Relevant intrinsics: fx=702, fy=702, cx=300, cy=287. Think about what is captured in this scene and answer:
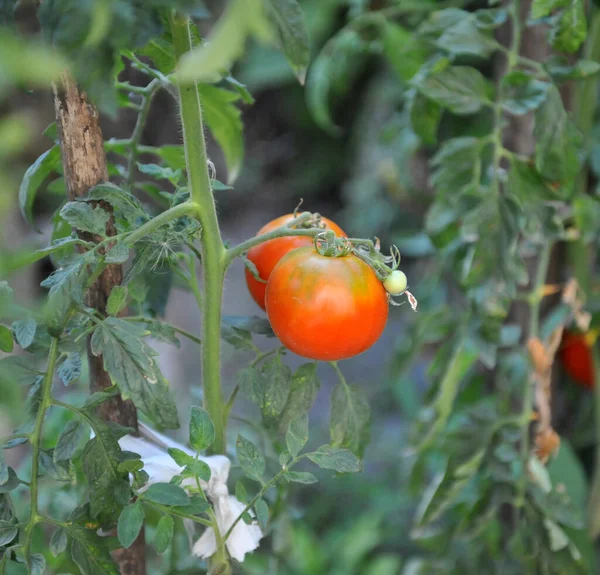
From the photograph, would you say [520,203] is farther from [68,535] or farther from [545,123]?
[68,535]

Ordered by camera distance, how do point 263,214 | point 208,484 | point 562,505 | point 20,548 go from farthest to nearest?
point 263,214, point 562,505, point 208,484, point 20,548

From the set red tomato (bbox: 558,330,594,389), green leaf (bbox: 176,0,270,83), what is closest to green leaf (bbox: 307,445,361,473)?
green leaf (bbox: 176,0,270,83)

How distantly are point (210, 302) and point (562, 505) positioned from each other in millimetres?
652

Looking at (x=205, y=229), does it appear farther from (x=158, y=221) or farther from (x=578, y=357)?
(x=578, y=357)

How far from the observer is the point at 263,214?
3.43 meters

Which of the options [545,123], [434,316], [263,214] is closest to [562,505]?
[434,316]

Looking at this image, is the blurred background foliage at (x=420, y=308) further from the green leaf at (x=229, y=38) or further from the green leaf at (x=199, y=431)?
the green leaf at (x=199, y=431)

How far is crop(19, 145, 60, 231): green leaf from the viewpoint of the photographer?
26.0 inches

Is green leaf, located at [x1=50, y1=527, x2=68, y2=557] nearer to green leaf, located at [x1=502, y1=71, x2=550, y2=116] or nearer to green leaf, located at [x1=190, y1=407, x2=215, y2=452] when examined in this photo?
green leaf, located at [x1=190, y1=407, x2=215, y2=452]

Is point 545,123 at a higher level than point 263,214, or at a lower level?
higher

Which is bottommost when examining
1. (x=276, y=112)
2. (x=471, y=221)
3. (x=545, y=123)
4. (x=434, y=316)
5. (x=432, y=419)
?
(x=276, y=112)

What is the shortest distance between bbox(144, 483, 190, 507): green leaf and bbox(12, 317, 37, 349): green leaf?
141 millimetres

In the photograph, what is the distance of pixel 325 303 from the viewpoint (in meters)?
0.56

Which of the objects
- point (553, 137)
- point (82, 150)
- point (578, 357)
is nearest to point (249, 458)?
point (82, 150)
